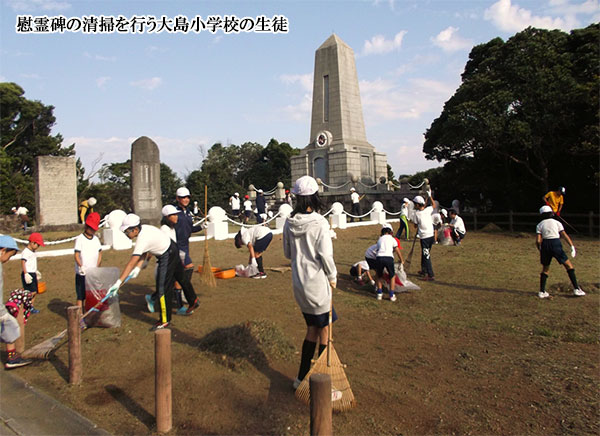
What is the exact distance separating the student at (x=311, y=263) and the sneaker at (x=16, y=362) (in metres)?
3.13

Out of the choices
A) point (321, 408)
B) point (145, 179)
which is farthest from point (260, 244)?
point (145, 179)

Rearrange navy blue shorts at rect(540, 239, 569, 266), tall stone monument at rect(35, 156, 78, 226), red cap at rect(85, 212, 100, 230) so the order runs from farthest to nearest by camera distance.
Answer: tall stone monument at rect(35, 156, 78, 226) < navy blue shorts at rect(540, 239, 569, 266) < red cap at rect(85, 212, 100, 230)

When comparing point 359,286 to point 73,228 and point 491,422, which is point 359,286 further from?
point 73,228

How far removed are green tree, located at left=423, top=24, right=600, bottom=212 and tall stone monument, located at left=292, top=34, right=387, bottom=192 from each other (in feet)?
21.9

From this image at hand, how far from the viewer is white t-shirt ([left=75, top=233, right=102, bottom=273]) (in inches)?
229

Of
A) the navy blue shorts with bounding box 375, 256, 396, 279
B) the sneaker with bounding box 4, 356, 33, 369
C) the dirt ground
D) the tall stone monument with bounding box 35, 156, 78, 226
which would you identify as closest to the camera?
the dirt ground

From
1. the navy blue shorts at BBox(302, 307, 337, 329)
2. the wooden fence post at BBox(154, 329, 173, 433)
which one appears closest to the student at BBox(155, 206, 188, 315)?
the wooden fence post at BBox(154, 329, 173, 433)

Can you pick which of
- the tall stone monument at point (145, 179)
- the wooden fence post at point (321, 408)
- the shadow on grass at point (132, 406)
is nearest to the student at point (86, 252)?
the shadow on grass at point (132, 406)

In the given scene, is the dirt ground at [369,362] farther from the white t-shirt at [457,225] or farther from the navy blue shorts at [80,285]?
the white t-shirt at [457,225]

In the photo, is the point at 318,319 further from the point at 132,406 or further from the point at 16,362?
the point at 16,362

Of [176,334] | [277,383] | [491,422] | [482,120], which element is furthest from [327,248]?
[482,120]

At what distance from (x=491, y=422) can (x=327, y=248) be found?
1.86 m

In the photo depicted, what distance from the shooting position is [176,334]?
548 cm

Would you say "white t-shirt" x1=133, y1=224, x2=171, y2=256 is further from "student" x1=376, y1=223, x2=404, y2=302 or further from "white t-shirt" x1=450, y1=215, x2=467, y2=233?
"white t-shirt" x1=450, y1=215, x2=467, y2=233
